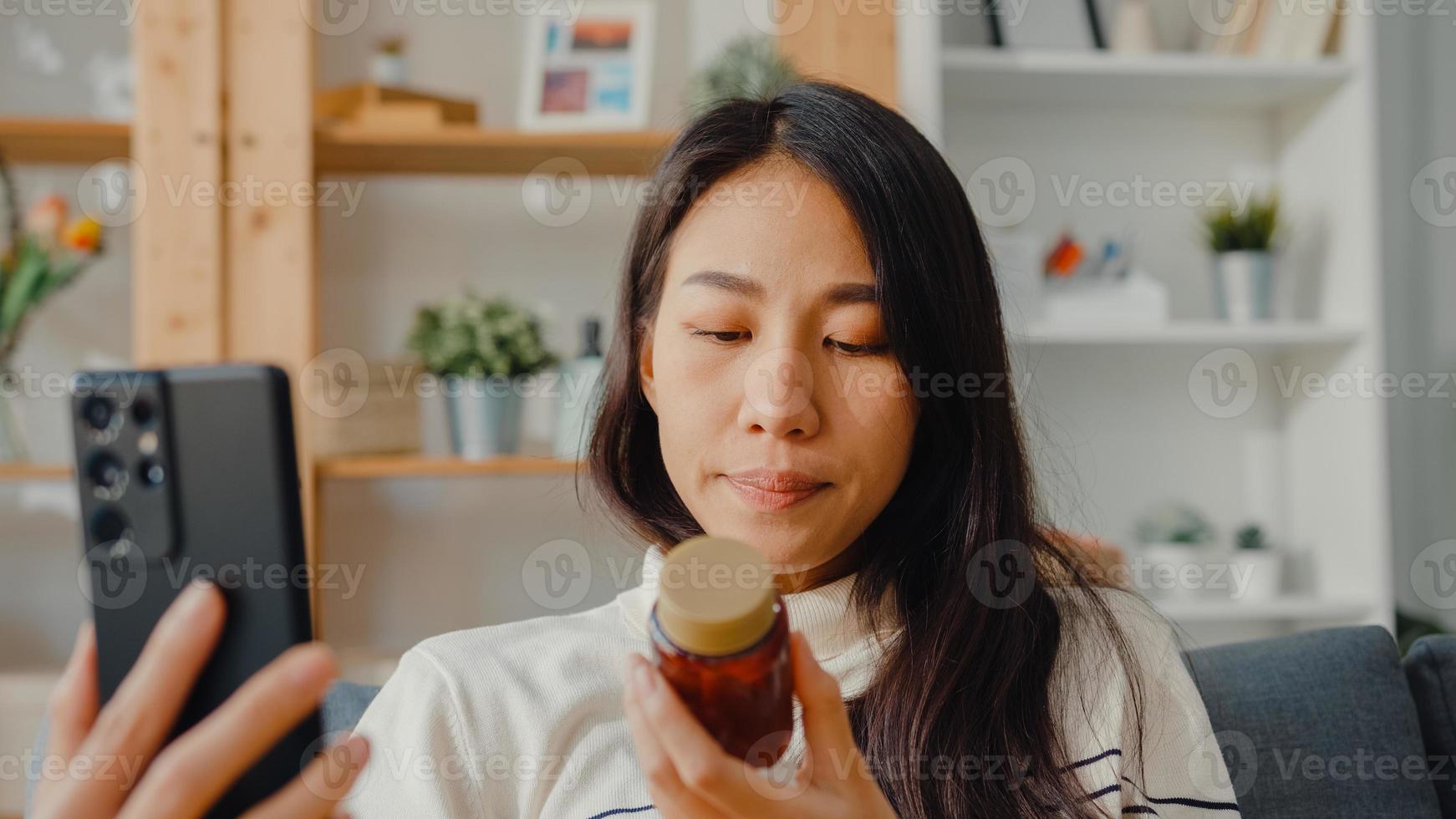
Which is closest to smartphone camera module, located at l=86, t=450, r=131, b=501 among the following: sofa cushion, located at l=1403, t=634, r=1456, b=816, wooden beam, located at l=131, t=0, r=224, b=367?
sofa cushion, located at l=1403, t=634, r=1456, b=816

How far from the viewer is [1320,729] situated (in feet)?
3.45

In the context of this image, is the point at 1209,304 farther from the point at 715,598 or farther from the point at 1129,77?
the point at 715,598

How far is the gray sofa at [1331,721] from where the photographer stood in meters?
1.02

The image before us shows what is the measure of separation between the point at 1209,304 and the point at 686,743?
85.3 inches

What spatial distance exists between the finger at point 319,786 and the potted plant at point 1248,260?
208 centimetres

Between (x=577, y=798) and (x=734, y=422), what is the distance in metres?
0.30

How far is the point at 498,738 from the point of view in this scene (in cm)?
86

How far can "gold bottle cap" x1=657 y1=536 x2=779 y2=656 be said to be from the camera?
1.77 ft

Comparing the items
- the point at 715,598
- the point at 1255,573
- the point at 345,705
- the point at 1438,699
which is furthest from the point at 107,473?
the point at 1255,573

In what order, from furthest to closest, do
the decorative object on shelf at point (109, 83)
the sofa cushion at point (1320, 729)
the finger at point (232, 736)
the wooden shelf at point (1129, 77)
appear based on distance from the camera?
the decorative object on shelf at point (109, 83) → the wooden shelf at point (1129, 77) → the sofa cushion at point (1320, 729) → the finger at point (232, 736)

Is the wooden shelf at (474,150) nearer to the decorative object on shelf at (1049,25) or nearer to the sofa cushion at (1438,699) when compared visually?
the decorative object on shelf at (1049,25)

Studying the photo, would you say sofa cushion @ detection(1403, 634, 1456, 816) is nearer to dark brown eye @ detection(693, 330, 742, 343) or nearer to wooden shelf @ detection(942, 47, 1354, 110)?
dark brown eye @ detection(693, 330, 742, 343)

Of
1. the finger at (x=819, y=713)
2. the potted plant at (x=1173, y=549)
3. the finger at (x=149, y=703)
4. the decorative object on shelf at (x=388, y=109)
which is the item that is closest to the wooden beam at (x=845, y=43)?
the decorative object on shelf at (x=388, y=109)

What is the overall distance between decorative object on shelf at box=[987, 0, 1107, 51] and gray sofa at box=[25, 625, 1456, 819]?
140 cm
